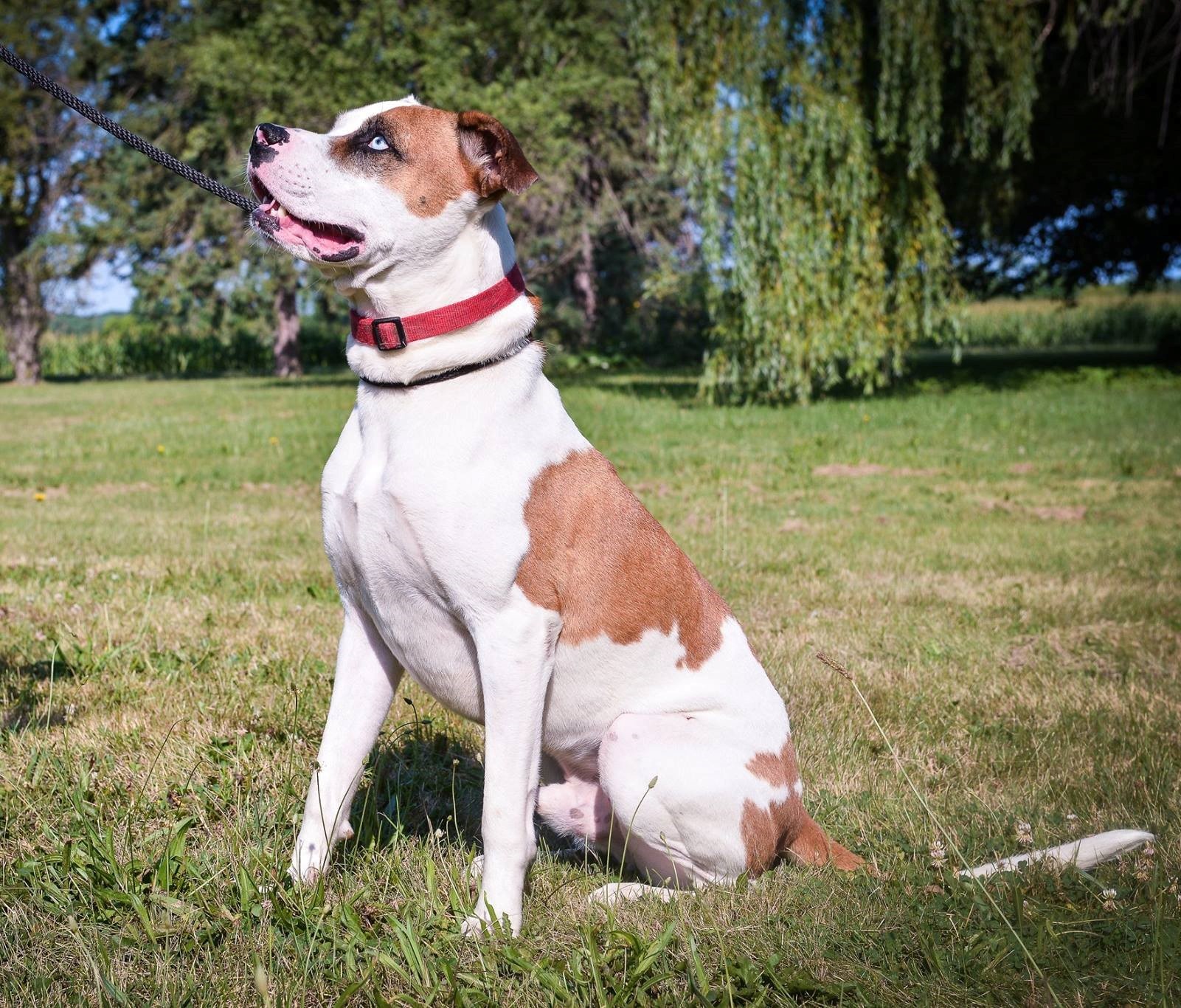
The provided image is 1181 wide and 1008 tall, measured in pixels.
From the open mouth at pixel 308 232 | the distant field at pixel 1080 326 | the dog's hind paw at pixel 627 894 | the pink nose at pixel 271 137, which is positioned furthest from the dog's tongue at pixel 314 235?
the distant field at pixel 1080 326

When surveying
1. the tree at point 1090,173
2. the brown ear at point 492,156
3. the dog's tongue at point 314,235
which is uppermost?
the tree at point 1090,173

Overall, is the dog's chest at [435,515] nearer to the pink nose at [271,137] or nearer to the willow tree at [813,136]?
the pink nose at [271,137]

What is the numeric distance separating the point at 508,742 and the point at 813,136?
43.0 ft

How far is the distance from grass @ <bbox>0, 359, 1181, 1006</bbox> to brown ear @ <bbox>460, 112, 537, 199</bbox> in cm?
162

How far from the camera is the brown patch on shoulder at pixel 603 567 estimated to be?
2508 mm

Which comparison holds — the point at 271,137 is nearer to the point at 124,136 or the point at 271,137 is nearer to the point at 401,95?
the point at 124,136

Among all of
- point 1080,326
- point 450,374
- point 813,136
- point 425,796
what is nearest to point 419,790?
point 425,796

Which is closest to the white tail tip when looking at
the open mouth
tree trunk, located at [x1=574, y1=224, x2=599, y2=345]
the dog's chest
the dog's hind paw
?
the dog's hind paw

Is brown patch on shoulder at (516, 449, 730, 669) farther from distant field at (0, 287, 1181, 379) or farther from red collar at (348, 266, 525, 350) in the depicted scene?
distant field at (0, 287, 1181, 379)

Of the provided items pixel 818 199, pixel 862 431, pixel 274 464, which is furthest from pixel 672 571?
pixel 818 199

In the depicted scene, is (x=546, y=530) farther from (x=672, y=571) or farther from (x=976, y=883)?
(x=976, y=883)

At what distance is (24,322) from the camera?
2927cm

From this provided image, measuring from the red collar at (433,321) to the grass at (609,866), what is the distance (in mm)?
1241

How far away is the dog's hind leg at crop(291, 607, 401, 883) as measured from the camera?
8.60 feet
